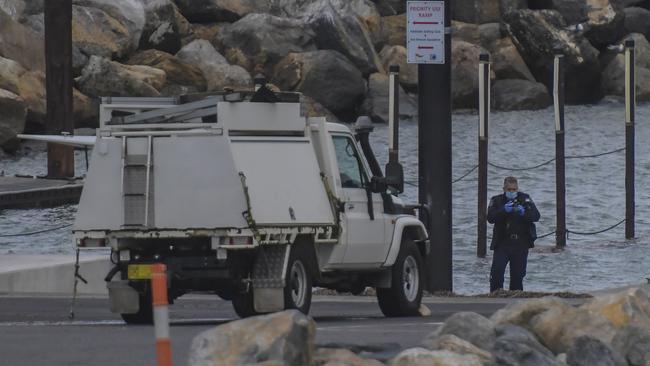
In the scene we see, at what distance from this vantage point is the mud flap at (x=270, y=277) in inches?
647

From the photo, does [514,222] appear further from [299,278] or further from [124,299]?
[124,299]

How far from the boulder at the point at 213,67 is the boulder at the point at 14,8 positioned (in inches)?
226

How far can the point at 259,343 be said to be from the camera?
10.2 meters

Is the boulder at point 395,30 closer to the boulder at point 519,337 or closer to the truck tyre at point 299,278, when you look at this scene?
the truck tyre at point 299,278

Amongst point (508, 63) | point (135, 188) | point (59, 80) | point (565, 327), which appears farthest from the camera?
point (508, 63)

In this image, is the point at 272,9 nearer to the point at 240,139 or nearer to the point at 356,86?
the point at 356,86

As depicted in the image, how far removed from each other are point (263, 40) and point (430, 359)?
59.3 m

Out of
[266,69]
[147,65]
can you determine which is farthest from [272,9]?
[147,65]

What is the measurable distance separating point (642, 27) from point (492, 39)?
1079 centimetres

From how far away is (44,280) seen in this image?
855 inches

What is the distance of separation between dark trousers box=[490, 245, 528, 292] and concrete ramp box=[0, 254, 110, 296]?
15.9 feet

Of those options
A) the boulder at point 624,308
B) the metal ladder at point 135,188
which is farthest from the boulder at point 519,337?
the metal ladder at point 135,188

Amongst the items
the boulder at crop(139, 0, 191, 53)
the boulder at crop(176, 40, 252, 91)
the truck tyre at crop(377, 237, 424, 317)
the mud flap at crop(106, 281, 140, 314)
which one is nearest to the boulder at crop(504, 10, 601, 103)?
the boulder at crop(176, 40, 252, 91)

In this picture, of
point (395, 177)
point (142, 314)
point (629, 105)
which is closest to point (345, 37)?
point (629, 105)
